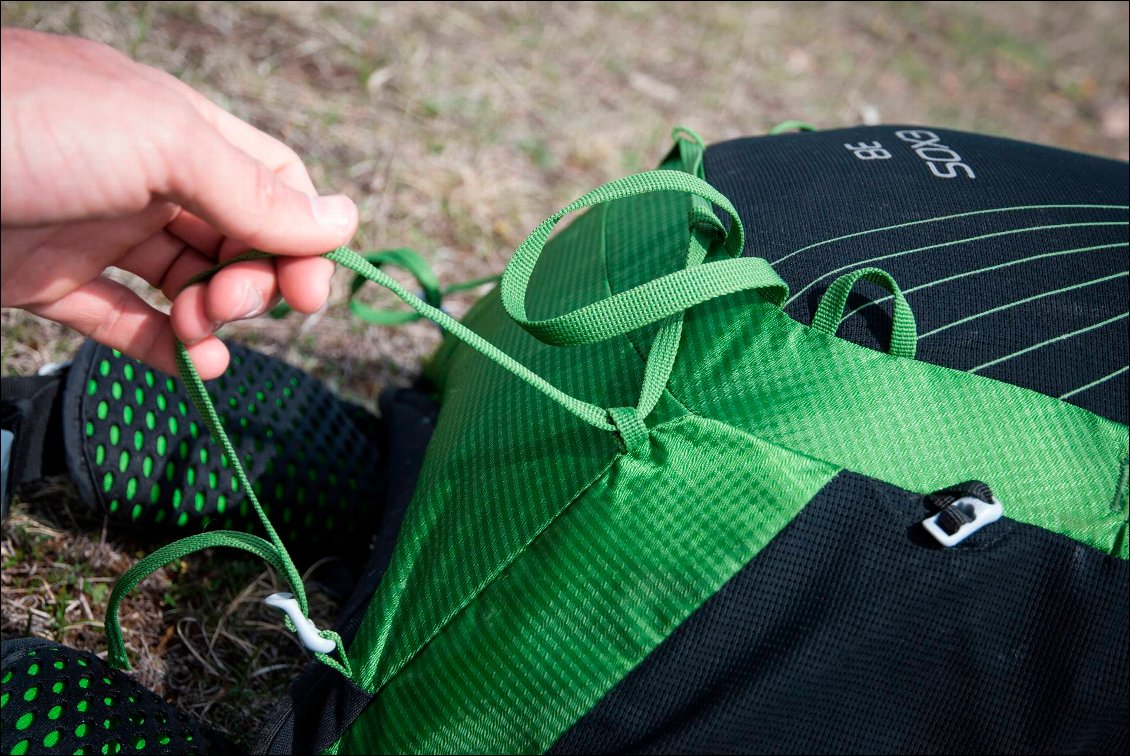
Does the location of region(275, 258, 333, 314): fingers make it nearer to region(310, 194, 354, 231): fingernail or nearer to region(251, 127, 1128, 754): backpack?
region(310, 194, 354, 231): fingernail

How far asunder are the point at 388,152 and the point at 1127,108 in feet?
11.1

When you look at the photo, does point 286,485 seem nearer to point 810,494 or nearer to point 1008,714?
point 810,494

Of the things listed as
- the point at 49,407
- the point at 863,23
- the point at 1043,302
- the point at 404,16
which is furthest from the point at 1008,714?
the point at 863,23

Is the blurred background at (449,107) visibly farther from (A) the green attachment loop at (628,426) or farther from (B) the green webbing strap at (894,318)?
(B) the green webbing strap at (894,318)

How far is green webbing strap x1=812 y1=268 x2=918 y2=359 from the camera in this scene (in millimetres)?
982

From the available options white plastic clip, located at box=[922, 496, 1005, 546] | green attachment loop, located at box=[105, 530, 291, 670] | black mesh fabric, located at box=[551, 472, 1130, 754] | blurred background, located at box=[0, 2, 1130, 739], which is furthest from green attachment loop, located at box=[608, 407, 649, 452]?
blurred background, located at box=[0, 2, 1130, 739]

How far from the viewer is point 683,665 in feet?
3.06

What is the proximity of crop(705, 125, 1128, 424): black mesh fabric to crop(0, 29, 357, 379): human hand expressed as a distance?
566 millimetres

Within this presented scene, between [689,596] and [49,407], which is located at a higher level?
[689,596]

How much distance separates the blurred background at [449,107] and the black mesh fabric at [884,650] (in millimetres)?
681

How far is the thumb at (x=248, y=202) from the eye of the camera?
A: 2.61 ft

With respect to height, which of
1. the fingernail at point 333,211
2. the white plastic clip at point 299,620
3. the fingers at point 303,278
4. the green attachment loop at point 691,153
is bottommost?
the white plastic clip at point 299,620

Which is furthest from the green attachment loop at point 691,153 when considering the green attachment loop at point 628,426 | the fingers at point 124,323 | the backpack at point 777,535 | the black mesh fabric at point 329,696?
the fingers at point 124,323

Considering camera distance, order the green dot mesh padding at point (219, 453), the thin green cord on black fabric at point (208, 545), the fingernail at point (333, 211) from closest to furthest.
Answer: the fingernail at point (333, 211), the thin green cord on black fabric at point (208, 545), the green dot mesh padding at point (219, 453)
